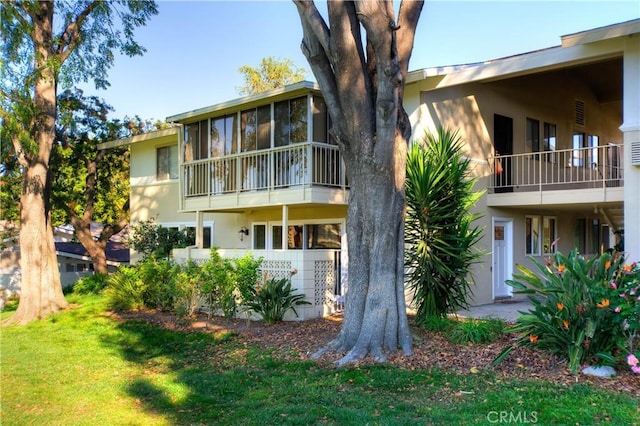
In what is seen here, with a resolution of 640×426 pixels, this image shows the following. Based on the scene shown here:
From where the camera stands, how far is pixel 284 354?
27.7 ft

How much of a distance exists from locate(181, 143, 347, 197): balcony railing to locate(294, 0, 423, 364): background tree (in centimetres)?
456

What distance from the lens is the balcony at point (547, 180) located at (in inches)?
484

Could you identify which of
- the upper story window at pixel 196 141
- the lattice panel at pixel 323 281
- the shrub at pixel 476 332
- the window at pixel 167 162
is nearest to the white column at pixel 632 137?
the shrub at pixel 476 332

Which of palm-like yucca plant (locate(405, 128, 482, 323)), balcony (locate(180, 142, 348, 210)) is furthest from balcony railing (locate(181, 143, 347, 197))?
palm-like yucca plant (locate(405, 128, 482, 323))

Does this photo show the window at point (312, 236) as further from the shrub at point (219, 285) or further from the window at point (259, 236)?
the shrub at point (219, 285)

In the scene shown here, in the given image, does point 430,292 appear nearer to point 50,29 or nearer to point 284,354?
point 284,354

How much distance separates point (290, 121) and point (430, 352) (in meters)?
7.76

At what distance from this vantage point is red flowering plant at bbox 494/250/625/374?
649 cm

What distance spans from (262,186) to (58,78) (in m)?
5.69

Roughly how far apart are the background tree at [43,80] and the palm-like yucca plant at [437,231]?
9104mm

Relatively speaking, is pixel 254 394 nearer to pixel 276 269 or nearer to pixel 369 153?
pixel 369 153

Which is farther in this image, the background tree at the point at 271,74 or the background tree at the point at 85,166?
the background tree at the point at 271,74

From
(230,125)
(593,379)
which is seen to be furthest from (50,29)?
(593,379)

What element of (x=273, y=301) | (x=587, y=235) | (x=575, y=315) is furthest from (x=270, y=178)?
(x=587, y=235)
